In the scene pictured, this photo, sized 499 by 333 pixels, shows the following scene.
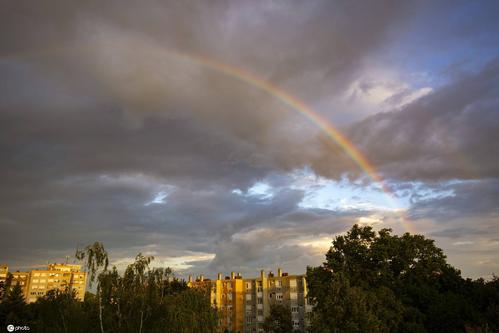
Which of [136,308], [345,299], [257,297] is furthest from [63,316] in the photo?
[257,297]

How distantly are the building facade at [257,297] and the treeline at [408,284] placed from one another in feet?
159

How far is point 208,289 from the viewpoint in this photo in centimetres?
4019

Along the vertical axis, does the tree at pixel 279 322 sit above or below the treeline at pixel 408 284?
below

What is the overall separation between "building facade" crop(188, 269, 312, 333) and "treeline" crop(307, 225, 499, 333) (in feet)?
159

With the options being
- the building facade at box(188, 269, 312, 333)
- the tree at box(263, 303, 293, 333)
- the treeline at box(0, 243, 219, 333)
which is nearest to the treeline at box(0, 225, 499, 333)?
the treeline at box(0, 243, 219, 333)

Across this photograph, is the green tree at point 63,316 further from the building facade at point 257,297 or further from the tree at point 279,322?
the building facade at point 257,297

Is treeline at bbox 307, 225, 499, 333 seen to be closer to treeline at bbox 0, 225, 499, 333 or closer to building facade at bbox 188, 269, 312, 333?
treeline at bbox 0, 225, 499, 333

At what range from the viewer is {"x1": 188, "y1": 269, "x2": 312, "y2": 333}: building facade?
325 feet

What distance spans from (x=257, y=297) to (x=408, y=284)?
208 feet

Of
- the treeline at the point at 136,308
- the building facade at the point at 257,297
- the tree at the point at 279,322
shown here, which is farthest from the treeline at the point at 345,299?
the building facade at the point at 257,297

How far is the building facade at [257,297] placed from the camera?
9900cm

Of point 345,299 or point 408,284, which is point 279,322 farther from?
point 345,299

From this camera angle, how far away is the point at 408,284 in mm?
48812

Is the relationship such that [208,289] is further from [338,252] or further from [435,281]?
[435,281]
